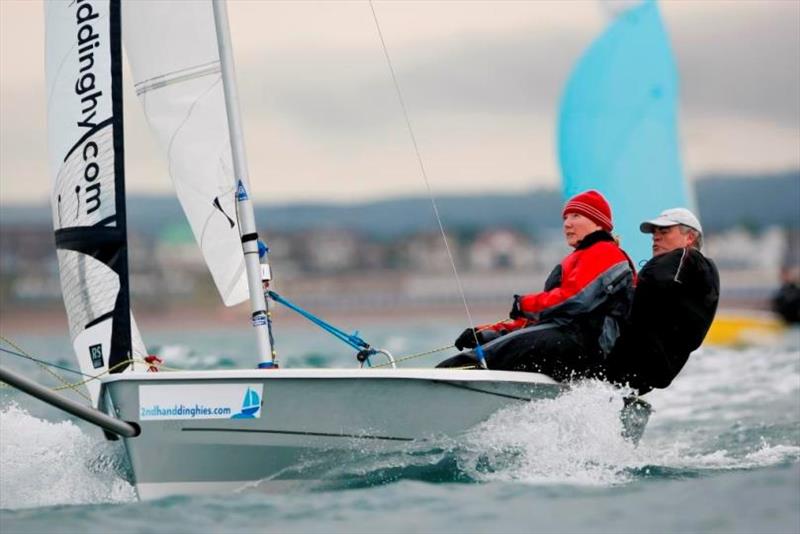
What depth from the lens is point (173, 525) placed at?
164 inches

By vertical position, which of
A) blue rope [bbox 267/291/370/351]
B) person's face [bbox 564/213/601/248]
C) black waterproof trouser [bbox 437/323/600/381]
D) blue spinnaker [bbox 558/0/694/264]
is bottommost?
black waterproof trouser [bbox 437/323/600/381]

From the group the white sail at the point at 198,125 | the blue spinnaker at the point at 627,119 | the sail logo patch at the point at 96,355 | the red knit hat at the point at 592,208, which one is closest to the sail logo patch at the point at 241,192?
the white sail at the point at 198,125

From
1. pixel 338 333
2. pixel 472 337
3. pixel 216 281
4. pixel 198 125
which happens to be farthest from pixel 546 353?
pixel 198 125

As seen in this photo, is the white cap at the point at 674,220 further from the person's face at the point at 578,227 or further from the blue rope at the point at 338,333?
the blue rope at the point at 338,333

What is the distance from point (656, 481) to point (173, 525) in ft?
5.44

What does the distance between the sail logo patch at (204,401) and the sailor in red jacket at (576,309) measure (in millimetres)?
822

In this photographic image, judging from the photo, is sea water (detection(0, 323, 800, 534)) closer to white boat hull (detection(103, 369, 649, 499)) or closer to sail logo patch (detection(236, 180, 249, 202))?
white boat hull (detection(103, 369, 649, 499))

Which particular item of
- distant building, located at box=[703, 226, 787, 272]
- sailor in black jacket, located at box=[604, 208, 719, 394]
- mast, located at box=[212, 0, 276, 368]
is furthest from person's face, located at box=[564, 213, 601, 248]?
distant building, located at box=[703, 226, 787, 272]

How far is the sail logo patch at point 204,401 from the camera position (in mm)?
4605

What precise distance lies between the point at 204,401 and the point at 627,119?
8.45 meters

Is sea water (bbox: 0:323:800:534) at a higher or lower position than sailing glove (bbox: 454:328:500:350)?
A: lower

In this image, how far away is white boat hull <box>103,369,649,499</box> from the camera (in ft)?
15.1

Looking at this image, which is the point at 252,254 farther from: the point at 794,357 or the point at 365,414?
the point at 794,357

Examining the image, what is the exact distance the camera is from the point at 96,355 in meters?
5.07
